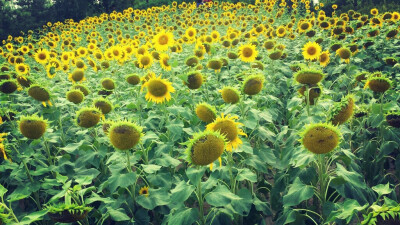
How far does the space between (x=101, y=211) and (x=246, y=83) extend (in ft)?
5.69

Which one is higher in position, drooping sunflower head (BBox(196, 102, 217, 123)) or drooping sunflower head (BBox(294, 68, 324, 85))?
drooping sunflower head (BBox(294, 68, 324, 85))

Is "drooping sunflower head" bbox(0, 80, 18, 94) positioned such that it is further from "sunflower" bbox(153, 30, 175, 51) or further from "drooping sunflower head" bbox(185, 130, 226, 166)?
"drooping sunflower head" bbox(185, 130, 226, 166)

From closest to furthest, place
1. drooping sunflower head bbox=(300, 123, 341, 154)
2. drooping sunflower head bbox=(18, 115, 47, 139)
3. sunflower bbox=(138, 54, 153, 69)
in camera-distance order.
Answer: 1. drooping sunflower head bbox=(300, 123, 341, 154)
2. drooping sunflower head bbox=(18, 115, 47, 139)
3. sunflower bbox=(138, 54, 153, 69)

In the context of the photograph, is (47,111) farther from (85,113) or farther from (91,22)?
(91,22)

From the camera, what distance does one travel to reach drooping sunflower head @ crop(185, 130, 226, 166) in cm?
192

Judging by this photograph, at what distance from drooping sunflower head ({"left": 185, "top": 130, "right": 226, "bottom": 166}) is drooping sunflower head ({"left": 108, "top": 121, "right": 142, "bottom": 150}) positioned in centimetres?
54

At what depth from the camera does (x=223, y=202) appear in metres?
2.10

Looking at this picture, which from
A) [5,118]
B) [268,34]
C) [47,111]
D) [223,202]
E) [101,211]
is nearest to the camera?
[223,202]

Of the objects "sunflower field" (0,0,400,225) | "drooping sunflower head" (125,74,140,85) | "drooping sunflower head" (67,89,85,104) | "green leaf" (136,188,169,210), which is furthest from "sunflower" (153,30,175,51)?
"green leaf" (136,188,169,210)

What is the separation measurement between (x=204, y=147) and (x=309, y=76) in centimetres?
140

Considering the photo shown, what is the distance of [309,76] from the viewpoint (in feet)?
9.16

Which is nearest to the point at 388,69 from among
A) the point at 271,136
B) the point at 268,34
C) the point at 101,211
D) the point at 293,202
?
the point at 268,34

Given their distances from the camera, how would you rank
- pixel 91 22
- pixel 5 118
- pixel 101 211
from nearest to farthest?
1. pixel 101 211
2. pixel 5 118
3. pixel 91 22

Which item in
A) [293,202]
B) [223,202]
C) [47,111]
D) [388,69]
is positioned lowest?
[388,69]
